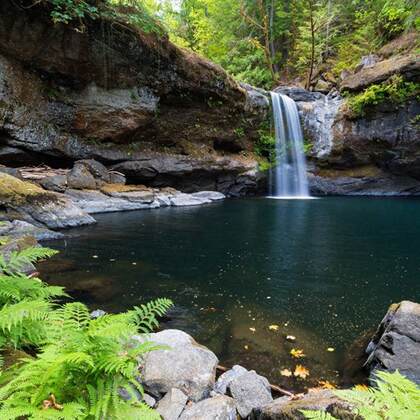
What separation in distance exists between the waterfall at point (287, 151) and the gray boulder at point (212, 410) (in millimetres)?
20022

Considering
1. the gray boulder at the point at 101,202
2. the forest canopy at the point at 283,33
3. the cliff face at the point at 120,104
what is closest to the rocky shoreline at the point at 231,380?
the gray boulder at the point at 101,202

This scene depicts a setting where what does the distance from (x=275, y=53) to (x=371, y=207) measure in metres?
20.3

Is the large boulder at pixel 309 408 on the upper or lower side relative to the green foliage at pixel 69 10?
lower

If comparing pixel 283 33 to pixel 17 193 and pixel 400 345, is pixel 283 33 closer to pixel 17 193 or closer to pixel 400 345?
pixel 17 193

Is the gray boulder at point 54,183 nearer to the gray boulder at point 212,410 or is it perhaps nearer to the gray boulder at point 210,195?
the gray boulder at point 210,195

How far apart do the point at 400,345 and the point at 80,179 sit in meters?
13.1

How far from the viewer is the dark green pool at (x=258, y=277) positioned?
413 centimetres

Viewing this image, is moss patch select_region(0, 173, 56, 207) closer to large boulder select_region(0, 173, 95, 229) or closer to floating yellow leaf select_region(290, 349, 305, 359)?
large boulder select_region(0, 173, 95, 229)

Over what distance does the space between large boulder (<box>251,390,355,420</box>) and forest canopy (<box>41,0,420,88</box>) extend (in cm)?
2374

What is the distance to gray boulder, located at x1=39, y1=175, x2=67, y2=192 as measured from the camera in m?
13.0

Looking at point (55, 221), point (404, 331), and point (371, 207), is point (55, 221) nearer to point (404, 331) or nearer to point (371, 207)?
point (404, 331)

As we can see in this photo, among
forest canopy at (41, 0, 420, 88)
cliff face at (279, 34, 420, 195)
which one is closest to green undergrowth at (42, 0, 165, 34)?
forest canopy at (41, 0, 420, 88)

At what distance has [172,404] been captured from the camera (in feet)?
8.39

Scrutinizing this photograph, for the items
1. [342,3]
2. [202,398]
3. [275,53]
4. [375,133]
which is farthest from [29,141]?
[342,3]
